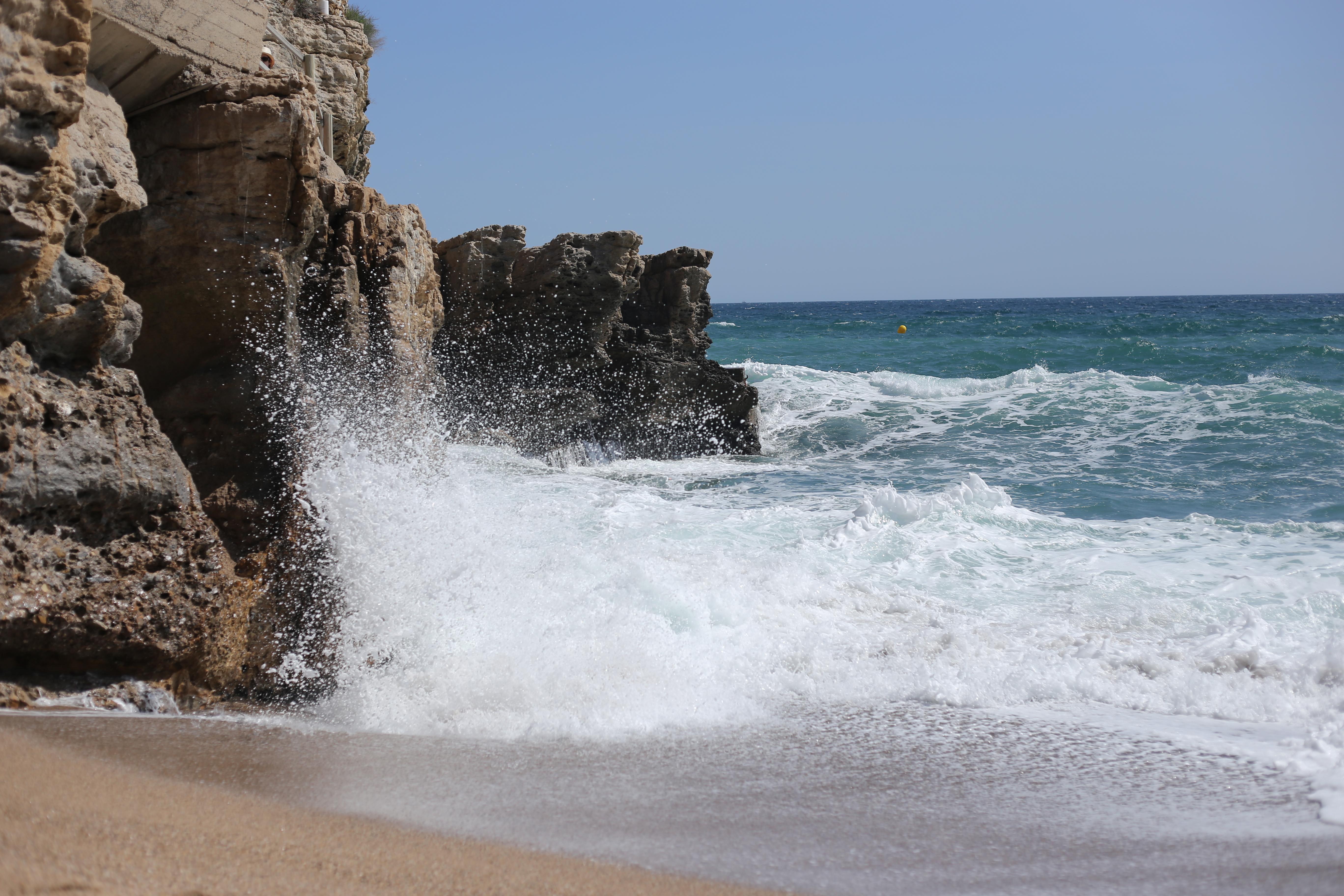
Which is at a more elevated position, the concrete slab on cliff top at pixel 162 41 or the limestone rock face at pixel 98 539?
the concrete slab on cliff top at pixel 162 41

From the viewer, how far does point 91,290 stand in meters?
3.35

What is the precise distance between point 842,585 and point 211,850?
4.46 meters

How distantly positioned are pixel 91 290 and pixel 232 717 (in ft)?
5.40

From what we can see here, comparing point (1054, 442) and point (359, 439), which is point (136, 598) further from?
point (1054, 442)

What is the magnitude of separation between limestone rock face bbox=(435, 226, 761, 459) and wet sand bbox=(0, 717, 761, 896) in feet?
31.3

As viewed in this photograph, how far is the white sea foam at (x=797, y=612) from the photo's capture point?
4047 mm

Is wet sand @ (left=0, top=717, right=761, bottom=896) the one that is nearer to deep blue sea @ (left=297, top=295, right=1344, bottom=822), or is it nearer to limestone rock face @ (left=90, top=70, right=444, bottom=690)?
deep blue sea @ (left=297, top=295, right=1344, bottom=822)

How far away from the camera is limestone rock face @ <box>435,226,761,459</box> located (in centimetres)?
1224

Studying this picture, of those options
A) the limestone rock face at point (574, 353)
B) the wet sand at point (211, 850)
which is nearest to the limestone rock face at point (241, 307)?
the wet sand at point (211, 850)

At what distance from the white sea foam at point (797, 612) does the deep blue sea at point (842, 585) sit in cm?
2

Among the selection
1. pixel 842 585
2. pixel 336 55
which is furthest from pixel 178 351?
pixel 336 55

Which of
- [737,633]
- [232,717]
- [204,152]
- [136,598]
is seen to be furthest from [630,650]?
[204,152]

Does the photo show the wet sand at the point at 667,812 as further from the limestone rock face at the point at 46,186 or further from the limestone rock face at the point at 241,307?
the limestone rock face at the point at 46,186

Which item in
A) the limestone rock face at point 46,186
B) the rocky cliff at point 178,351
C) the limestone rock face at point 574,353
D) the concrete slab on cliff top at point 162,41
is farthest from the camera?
the limestone rock face at point 574,353
